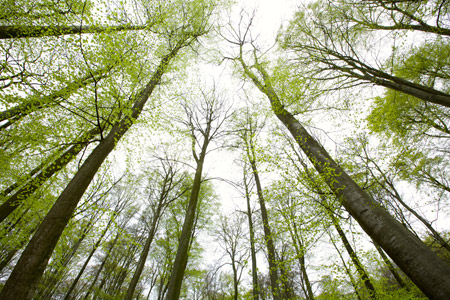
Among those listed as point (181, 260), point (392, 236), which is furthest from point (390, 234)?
point (181, 260)

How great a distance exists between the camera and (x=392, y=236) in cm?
208

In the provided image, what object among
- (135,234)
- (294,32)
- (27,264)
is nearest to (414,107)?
(294,32)

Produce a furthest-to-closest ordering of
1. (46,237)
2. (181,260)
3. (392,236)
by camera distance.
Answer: (181,260)
(46,237)
(392,236)

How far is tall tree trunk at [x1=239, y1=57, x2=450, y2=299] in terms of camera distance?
164 centimetres

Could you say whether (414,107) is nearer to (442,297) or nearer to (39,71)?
(442,297)

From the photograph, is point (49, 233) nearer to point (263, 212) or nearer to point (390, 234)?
point (390, 234)

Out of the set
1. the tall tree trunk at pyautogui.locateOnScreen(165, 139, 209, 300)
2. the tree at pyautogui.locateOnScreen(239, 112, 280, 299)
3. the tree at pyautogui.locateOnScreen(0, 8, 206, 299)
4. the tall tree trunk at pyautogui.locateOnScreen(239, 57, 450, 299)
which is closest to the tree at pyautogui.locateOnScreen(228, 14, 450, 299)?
the tall tree trunk at pyautogui.locateOnScreen(239, 57, 450, 299)

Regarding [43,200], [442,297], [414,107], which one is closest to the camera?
[442,297]

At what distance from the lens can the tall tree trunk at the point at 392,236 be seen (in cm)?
164

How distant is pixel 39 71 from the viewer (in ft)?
18.3

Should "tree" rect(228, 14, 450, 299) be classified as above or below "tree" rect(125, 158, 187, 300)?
below

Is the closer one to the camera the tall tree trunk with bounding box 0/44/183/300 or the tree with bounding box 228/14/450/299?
the tree with bounding box 228/14/450/299

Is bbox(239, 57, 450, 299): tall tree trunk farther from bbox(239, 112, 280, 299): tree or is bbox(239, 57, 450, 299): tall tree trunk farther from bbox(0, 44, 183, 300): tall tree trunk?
bbox(0, 44, 183, 300): tall tree trunk

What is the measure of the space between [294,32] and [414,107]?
245 inches
